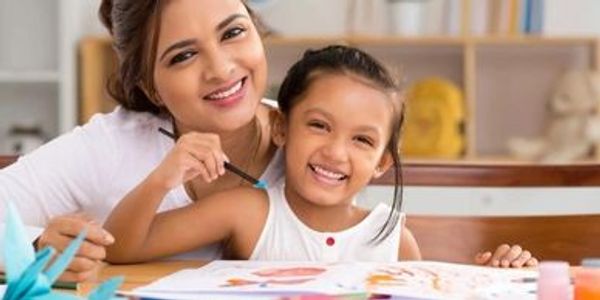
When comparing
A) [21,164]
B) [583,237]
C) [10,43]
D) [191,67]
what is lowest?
[583,237]

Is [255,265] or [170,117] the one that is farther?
[170,117]

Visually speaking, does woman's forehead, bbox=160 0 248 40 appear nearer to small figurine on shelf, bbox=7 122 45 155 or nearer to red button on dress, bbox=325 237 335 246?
red button on dress, bbox=325 237 335 246

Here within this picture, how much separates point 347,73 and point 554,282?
0.59m

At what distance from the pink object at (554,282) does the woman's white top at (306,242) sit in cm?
52

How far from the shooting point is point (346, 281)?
3.76 feet

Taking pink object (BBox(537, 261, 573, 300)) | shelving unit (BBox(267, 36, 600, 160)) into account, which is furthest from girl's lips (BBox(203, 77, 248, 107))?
shelving unit (BBox(267, 36, 600, 160))

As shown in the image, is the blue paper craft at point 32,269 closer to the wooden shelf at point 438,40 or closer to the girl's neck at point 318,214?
the girl's neck at point 318,214

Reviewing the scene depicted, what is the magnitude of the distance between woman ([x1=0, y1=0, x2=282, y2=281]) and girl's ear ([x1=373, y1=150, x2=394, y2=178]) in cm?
15

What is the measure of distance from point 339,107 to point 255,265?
0.94 ft

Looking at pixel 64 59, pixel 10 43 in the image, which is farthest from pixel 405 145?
pixel 10 43

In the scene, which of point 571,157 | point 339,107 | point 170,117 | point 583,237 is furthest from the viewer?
point 571,157

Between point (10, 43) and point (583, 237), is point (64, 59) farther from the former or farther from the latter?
point (583, 237)

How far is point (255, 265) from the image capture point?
1.31 m

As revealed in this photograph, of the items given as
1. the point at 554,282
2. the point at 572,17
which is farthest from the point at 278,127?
the point at 572,17
